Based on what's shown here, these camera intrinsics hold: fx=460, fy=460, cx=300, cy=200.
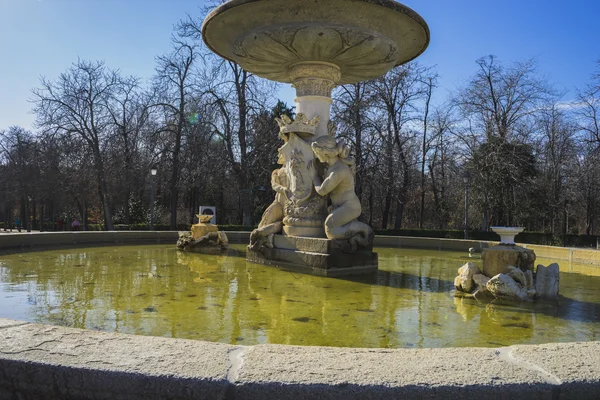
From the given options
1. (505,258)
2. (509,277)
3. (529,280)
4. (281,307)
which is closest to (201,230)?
(281,307)

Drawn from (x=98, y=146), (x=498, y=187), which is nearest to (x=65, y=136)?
(x=98, y=146)

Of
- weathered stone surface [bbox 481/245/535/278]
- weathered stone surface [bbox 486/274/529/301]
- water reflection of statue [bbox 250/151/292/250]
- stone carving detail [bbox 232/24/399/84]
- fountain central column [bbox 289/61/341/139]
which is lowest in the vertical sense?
weathered stone surface [bbox 486/274/529/301]

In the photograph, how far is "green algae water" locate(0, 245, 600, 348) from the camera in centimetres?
390

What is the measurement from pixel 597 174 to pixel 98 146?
27.1 metres

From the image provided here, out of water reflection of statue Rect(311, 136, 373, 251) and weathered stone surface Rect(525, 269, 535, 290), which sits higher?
water reflection of statue Rect(311, 136, 373, 251)

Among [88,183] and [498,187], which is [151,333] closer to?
[498,187]

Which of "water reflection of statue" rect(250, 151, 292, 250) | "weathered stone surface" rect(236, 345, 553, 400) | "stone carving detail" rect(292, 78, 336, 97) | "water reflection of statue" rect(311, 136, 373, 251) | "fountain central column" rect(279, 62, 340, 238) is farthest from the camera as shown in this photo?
"water reflection of statue" rect(250, 151, 292, 250)

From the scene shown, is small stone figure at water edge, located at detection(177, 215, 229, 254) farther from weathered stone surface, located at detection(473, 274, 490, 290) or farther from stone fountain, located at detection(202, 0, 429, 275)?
weathered stone surface, located at detection(473, 274, 490, 290)

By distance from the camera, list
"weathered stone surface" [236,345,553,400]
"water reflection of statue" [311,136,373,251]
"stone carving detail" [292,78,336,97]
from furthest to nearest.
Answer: "stone carving detail" [292,78,336,97] → "water reflection of statue" [311,136,373,251] → "weathered stone surface" [236,345,553,400]

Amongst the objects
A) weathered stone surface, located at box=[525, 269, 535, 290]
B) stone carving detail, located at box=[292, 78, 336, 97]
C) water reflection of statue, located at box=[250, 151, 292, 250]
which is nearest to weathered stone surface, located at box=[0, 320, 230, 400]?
weathered stone surface, located at box=[525, 269, 535, 290]

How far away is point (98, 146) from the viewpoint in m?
24.5

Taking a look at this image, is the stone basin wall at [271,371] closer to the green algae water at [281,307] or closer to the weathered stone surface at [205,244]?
the green algae water at [281,307]

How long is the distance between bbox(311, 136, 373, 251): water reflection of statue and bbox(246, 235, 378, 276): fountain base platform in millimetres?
211

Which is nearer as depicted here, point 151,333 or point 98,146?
point 151,333
